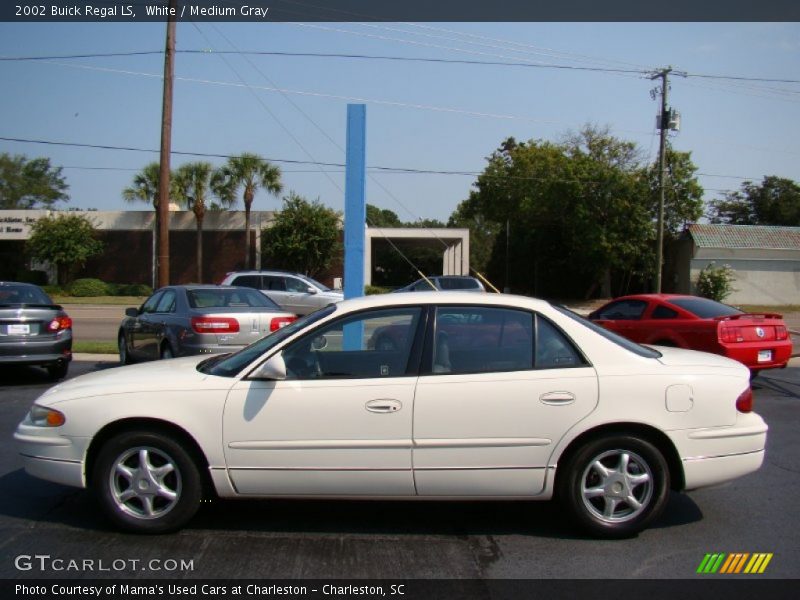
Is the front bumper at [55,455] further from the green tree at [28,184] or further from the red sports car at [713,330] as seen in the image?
the green tree at [28,184]

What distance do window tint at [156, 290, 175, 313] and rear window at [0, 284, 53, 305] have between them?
1.58 m

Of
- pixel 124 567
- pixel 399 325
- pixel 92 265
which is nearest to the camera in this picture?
pixel 124 567

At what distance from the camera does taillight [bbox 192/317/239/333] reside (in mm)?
9891

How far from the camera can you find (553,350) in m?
4.64

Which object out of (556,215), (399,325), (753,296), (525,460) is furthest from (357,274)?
(753,296)

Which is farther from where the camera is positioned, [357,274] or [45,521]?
[357,274]

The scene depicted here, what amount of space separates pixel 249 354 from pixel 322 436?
839 millimetres

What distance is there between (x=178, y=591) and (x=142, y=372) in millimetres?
1597

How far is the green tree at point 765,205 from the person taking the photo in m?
55.9

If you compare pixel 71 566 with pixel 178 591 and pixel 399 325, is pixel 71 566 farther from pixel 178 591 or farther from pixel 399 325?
pixel 399 325

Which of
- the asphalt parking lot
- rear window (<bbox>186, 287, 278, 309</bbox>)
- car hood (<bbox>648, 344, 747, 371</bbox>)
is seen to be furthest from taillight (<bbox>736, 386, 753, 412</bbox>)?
rear window (<bbox>186, 287, 278, 309</bbox>)

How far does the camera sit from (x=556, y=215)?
126 ft

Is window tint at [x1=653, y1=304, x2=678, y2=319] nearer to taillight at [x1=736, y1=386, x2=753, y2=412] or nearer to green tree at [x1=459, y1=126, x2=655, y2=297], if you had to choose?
taillight at [x1=736, y1=386, x2=753, y2=412]

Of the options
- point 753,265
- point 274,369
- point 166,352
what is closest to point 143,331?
point 166,352
